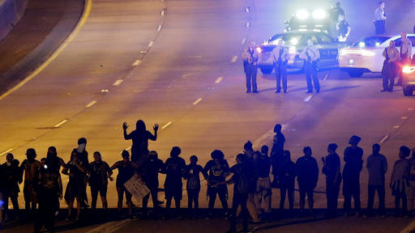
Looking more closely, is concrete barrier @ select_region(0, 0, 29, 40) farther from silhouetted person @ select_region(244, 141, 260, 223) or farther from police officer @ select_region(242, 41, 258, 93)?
silhouetted person @ select_region(244, 141, 260, 223)

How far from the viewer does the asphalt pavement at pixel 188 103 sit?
26.2 m

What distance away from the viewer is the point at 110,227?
1905 centimetres

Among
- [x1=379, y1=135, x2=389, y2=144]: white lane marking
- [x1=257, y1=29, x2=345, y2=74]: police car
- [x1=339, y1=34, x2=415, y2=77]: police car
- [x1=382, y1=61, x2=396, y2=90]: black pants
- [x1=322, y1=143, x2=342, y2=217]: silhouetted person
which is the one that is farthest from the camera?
[x1=257, y1=29, x2=345, y2=74]: police car

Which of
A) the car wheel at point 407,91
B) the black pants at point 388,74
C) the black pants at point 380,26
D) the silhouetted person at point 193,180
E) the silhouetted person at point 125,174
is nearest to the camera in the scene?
the silhouetted person at point 193,180

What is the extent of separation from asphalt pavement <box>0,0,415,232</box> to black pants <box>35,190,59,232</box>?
31.7 inches

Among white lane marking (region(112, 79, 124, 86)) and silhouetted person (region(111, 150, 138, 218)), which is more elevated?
white lane marking (region(112, 79, 124, 86))

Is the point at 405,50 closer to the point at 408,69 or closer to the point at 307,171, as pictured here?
the point at 408,69

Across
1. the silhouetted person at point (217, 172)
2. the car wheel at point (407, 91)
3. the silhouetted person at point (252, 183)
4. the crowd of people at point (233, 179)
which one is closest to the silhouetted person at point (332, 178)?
the crowd of people at point (233, 179)

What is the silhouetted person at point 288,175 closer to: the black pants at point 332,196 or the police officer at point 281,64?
the black pants at point 332,196

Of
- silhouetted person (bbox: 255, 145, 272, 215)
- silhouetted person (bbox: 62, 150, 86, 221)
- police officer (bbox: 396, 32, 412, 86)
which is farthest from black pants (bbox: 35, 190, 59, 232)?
police officer (bbox: 396, 32, 412, 86)

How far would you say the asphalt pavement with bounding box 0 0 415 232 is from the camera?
2616cm

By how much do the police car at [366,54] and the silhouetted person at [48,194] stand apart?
18.6m

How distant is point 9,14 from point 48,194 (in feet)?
103

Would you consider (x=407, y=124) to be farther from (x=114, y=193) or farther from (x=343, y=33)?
(x=343, y=33)
